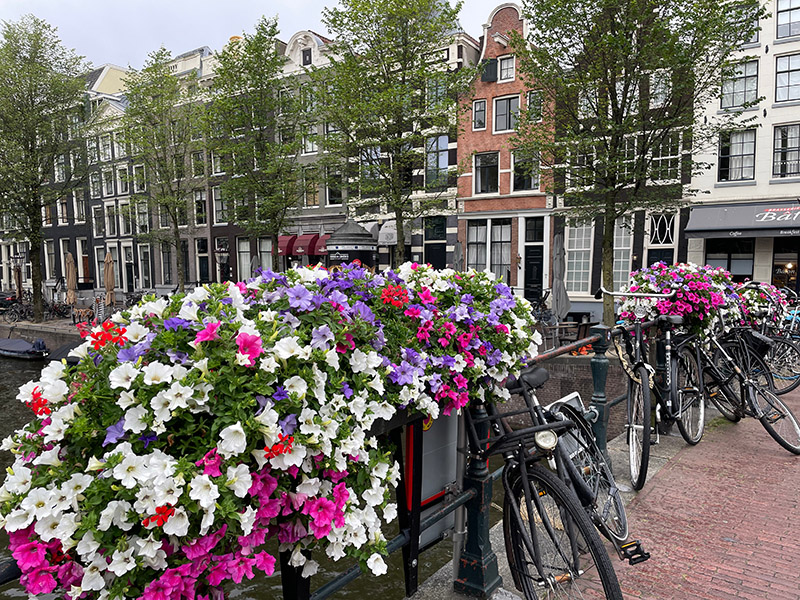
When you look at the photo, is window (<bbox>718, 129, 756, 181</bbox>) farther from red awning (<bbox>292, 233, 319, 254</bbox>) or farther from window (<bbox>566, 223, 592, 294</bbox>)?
red awning (<bbox>292, 233, 319, 254</bbox>)

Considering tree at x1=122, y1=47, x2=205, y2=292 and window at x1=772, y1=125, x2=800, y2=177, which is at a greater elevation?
tree at x1=122, y1=47, x2=205, y2=292

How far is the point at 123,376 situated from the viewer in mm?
1464

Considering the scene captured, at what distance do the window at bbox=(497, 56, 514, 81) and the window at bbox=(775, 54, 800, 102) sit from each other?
9122mm

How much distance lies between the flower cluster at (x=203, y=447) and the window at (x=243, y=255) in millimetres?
29406

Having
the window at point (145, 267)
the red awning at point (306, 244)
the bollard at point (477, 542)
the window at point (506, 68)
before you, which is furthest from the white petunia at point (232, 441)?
the window at point (145, 267)

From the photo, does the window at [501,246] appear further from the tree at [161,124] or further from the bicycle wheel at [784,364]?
the bicycle wheel at [784,364]

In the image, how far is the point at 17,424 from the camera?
1312 centimetres

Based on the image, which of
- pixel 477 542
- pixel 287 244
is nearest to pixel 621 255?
pixel 287 244

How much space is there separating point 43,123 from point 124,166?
11.4 meters

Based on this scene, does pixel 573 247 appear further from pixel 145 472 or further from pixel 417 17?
pixel 145 472

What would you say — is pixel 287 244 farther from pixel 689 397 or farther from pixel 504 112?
pixel 689 397

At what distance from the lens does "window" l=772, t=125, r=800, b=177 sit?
18078mm

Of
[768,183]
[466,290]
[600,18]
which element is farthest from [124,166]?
[466,290]

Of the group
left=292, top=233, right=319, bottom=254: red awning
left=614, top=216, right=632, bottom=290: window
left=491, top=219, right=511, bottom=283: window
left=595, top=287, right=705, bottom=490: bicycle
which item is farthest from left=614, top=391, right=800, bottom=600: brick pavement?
left=292, top=233, right=319, bottom=254: red awning
